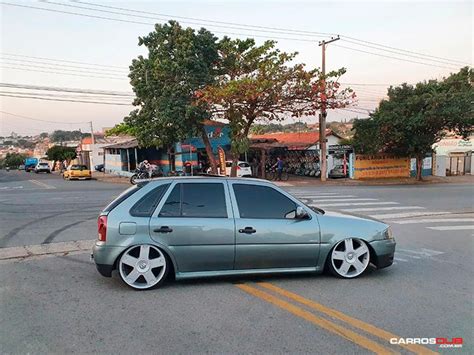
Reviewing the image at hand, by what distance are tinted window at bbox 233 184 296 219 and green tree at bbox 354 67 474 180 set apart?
23420 mm

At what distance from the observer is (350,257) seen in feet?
17.9

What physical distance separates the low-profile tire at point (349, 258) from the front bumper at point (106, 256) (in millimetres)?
2824

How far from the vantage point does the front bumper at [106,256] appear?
16.3 feet

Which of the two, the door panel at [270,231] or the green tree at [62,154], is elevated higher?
the green tree at [62,154]

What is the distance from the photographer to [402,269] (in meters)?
6.07

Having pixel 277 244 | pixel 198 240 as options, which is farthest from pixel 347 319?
pixel 198 240

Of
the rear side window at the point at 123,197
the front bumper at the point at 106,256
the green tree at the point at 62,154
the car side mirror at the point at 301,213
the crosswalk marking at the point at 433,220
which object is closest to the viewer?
the front bumper at the point at 106,256

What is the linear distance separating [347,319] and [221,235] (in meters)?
1.81

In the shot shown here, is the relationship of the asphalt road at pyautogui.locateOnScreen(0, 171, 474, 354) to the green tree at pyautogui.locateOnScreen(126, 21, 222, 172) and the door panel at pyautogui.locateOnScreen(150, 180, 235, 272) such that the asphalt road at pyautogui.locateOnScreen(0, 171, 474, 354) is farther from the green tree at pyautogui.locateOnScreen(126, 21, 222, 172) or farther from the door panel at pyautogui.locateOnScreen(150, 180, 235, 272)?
the green tree at pyautogui.locateOnScreen(126, 21, 222, 172)

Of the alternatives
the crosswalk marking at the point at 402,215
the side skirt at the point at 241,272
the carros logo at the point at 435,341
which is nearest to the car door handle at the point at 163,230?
the side skirt at the point at 241,272

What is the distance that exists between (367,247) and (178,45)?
69.3 ft

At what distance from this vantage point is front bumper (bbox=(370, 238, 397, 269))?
554cm

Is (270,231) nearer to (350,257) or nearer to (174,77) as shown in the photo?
(350,257)

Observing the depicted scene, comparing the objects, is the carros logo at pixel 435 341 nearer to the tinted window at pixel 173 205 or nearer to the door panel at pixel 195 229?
the door panel at pixel 195 229
